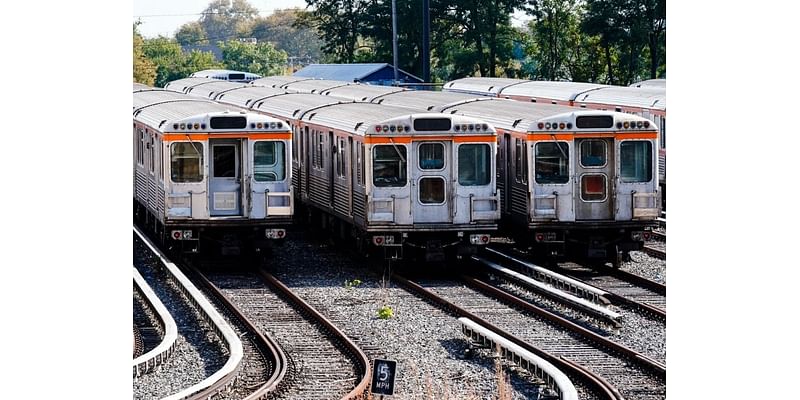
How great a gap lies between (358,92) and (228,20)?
140 feet

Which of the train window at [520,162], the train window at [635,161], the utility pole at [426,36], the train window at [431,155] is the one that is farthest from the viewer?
the utility pole at [426,36]

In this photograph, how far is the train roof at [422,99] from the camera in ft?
65.7

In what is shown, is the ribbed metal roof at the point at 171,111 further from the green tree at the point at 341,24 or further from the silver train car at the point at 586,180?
the green tree at the point at 341,24

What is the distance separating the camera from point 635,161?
16172 millimetres

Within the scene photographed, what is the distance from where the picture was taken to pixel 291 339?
12531mm

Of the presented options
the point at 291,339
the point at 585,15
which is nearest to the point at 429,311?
the point at 291,339

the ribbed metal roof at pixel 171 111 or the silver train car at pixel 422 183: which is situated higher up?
the ribbed metal roof at pixel 171 111

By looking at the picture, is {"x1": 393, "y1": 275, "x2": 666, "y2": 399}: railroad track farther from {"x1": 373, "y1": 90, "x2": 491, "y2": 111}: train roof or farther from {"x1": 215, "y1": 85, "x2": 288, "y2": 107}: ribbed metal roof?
{"x1": 215, "y1": 85, "x2": 288, "y2": 107}: ribbed metal roof

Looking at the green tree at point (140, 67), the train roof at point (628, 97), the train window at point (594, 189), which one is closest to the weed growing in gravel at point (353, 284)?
the train window at point (594, 189)

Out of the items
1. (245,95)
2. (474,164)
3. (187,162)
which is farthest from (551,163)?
(245,95)

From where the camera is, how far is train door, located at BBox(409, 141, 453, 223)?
51.9 ft

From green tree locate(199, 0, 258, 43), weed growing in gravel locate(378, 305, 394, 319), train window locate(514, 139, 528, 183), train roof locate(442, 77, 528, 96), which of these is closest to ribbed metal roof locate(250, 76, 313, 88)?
train roof locate(442, 77, 528, 96)

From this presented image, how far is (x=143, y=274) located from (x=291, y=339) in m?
4.62

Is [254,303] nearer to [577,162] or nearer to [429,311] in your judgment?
[429,311]
